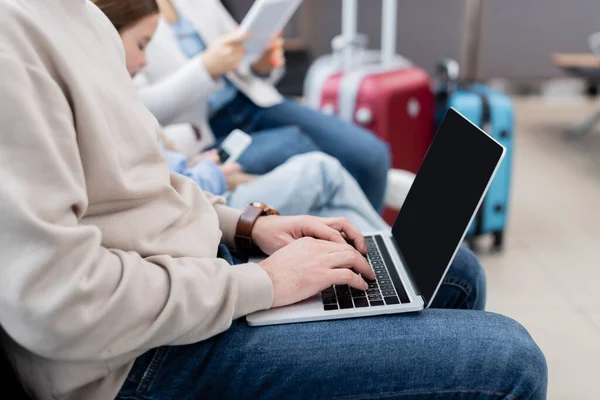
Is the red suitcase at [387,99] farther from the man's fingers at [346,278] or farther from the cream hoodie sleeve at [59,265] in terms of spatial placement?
the cream hoodie sleeve at [59,265]

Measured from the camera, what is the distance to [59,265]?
1.82 ft

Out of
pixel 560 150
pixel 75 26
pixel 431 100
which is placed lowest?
pixel 560 150

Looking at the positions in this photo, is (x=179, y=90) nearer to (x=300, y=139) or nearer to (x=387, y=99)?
(x=300, y=139)

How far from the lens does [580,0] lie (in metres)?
4.28

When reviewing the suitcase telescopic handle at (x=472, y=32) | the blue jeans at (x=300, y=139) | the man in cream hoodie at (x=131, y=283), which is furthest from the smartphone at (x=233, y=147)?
the suitcase telescopic handle at (x=472, y=32)

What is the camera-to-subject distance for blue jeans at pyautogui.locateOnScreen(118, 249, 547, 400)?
2.21ft

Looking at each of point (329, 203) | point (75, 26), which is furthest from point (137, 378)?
point (329, 203)

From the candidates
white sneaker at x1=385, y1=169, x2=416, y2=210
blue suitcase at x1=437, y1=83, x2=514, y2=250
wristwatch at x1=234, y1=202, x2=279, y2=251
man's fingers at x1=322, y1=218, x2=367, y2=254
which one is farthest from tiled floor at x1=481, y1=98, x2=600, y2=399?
wristwatch at x1=234, y1=202, x2=279, y2=251

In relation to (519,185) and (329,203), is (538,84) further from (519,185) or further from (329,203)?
(329,203)

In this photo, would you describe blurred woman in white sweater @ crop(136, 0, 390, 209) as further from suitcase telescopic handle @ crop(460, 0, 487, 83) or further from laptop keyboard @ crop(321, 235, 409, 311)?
suitcase telescopic handle @ crop(460, 0, 487, 83)

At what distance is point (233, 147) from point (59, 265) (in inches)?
39.1

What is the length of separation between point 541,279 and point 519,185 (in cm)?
97

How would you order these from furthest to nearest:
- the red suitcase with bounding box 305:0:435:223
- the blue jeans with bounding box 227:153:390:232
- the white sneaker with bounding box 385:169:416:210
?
the red suitcase with bounding box 305:0:435:223 < the white sneaker with bounding box 385:169:416:210 < the blue jeans with bounding box 227:153:390:232

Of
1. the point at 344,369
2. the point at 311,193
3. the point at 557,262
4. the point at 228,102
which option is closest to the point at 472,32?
the point at 557,262
